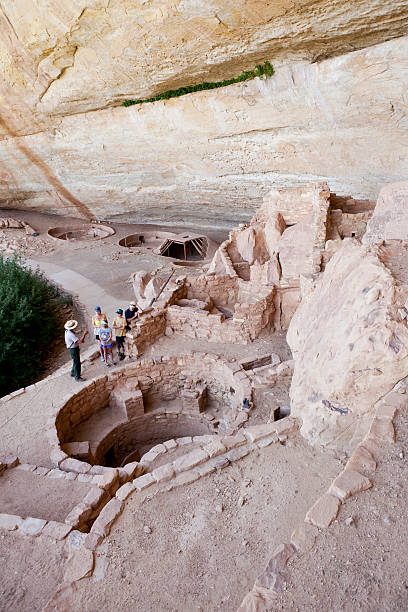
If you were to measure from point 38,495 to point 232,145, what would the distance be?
973 centimetres

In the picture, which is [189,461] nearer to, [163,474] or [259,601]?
[163,474]

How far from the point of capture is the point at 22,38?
8.29 meters

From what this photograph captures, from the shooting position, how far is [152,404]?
23.7 feet

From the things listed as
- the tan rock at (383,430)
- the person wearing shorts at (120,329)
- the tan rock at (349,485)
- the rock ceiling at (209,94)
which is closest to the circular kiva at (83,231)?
the rock ceiling at (209,94)

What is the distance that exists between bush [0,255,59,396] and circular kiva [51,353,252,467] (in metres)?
4.01

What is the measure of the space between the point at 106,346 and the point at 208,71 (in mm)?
6649

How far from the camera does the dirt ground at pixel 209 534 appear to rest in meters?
2.68

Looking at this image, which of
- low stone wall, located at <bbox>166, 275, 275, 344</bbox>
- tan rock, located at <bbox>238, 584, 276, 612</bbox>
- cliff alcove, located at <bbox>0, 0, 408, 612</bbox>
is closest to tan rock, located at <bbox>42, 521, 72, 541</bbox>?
cliff alcove, located at <bbox>0, 0, 408, 612</bbox>

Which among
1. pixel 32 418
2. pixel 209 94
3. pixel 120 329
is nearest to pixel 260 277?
pixel 120 329

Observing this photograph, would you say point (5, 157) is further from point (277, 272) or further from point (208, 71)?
point (277, 272)

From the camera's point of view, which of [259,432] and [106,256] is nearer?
[259,432]

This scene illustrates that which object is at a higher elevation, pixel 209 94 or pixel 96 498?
pixel 209 94

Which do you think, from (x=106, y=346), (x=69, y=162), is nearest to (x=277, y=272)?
(x=106, y=346)

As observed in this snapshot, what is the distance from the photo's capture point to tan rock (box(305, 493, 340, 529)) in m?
2.35
